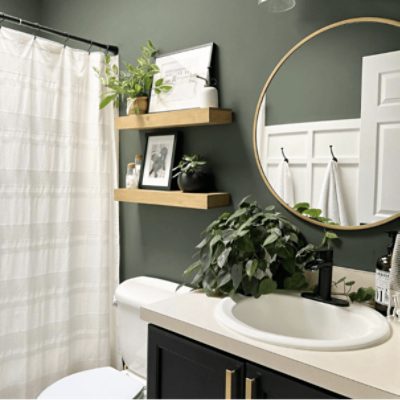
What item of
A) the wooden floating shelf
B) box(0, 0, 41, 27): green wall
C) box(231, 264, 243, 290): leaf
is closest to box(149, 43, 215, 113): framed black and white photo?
the wooden floating shelf

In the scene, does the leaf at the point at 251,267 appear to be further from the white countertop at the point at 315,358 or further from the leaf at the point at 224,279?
the white countertop at the point at 315,358

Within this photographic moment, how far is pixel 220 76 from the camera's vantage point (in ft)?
6.21

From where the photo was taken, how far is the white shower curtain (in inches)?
78.6

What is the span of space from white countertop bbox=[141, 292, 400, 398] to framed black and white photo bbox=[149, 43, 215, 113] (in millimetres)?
1015

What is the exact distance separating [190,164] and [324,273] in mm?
756

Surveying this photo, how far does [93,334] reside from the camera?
231 cm

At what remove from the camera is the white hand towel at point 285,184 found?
165cm

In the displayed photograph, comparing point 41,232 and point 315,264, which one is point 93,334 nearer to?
point 41,232

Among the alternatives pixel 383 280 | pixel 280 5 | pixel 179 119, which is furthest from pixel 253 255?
pixel 280 5

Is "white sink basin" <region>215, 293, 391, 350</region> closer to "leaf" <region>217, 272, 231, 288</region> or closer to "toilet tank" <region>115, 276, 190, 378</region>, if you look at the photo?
"leaf" <region>217, 272, 231, 288</region>

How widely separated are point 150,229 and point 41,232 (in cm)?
55

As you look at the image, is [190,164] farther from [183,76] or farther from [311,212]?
[311,212]

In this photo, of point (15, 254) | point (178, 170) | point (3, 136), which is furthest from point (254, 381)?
point (3, 136)

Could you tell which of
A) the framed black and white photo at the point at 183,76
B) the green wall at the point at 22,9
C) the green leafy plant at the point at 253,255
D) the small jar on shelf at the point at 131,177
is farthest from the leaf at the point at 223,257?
the green wall at the point at 22,9
